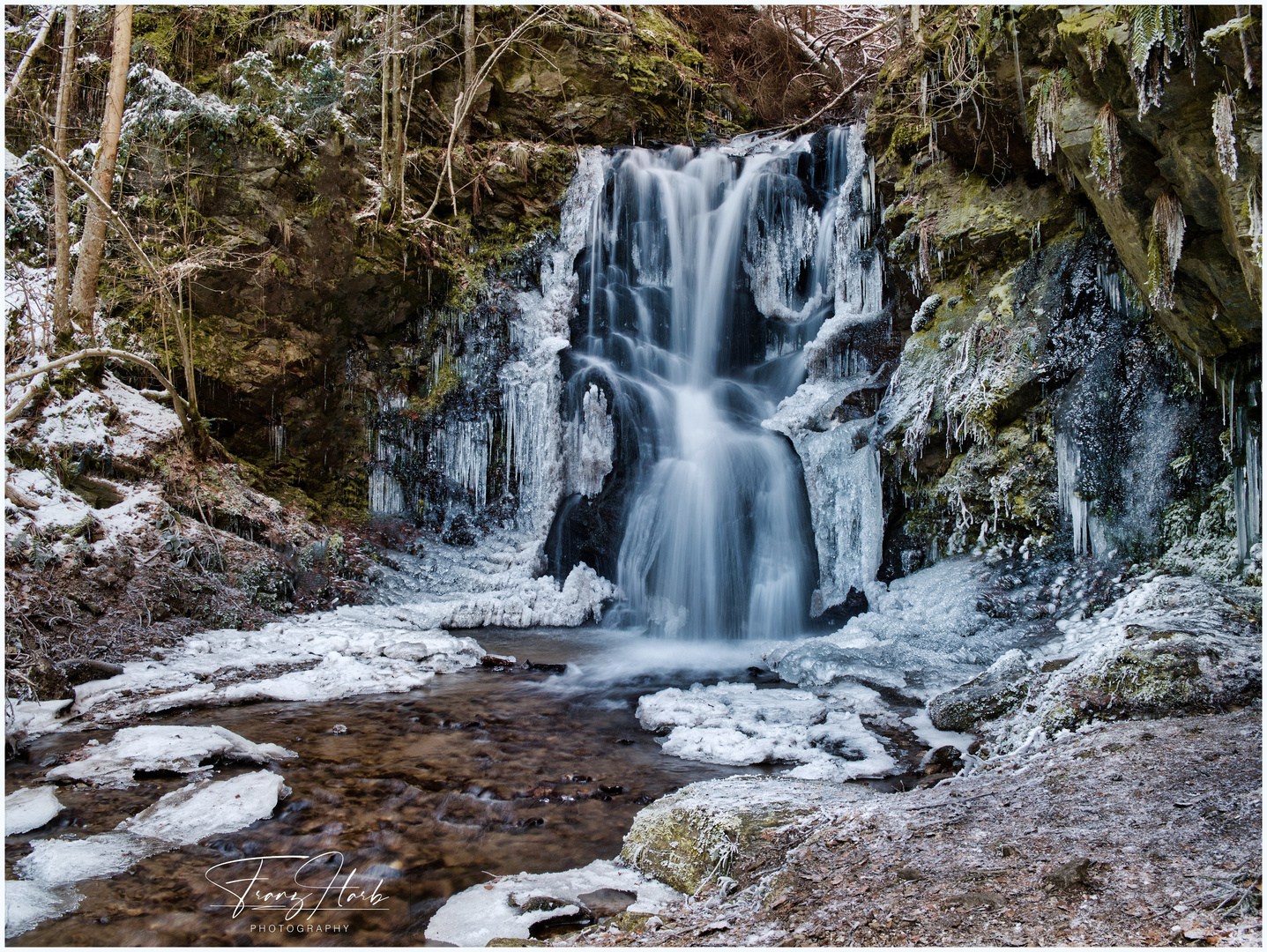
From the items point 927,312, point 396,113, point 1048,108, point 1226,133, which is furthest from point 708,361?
point 1226,133

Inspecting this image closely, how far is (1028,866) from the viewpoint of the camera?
2410mm

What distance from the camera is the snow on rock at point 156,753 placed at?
4025mm

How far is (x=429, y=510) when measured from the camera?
448 inches

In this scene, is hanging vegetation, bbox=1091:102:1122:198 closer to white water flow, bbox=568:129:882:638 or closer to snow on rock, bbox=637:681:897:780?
snow on rock, bbox=637:681:897:780

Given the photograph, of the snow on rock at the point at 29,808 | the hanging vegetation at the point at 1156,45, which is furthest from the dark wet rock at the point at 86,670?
the hanging vegetation at the point at 1156,45

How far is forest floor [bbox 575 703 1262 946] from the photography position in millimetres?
2035

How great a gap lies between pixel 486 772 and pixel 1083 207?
332 inches

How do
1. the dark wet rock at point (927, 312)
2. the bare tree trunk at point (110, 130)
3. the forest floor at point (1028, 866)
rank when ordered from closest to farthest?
the forest floor at point (1028, 866) < the bare tree trunk at point (110, 130) < the dark wet rock at point (927, 312)

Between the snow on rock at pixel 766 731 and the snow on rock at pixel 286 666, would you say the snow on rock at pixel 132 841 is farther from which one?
the snow on rock at pixel 766 731

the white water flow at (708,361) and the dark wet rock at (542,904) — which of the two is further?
the white water flow at (708,361)

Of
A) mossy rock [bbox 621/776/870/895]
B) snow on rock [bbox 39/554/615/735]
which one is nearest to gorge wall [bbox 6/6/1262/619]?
snow on rock [bbox 39/554/615/735]

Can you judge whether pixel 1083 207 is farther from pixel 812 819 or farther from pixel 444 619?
pixel 444 619

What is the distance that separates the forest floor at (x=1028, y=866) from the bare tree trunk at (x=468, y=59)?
1195cm

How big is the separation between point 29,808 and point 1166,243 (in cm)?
780
